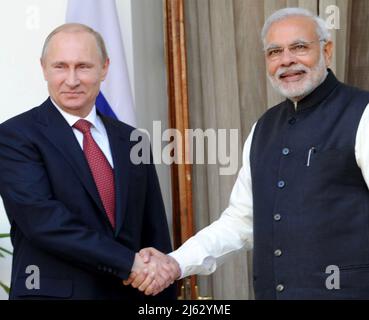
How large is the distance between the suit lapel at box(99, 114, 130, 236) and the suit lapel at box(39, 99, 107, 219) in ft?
0.21

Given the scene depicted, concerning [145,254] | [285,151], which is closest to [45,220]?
[145,254]

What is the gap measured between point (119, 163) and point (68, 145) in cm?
18

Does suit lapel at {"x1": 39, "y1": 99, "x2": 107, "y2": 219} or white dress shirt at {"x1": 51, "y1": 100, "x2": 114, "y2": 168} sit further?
white dress shirt at {"x1": 51, "y1": 100, "x2": 114, "y2": 168}

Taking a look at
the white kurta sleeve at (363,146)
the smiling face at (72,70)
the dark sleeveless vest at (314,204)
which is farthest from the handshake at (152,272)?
the white kurta sleeve at (363,146)

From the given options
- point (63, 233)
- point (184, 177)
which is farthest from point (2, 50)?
point (63, 233)

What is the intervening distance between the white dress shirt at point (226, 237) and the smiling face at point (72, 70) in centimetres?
57

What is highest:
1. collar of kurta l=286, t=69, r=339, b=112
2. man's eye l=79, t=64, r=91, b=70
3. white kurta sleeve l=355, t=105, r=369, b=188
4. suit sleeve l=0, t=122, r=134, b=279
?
man's eye l=79, t=64, r=91, b=70

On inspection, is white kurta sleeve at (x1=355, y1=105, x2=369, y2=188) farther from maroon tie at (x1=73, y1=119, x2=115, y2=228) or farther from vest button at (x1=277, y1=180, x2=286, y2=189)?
maroon tie at (x1=73, y1=119, x2=115, y2=228)

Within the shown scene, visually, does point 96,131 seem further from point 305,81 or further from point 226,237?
point 305,81

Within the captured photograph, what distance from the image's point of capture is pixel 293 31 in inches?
103

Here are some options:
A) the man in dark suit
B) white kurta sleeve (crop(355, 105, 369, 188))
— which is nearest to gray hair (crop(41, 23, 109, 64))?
the man in dark suit

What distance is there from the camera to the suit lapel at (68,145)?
2.59 metres

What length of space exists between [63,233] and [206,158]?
4.84 ft

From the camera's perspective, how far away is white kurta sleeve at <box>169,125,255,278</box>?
284 cm
